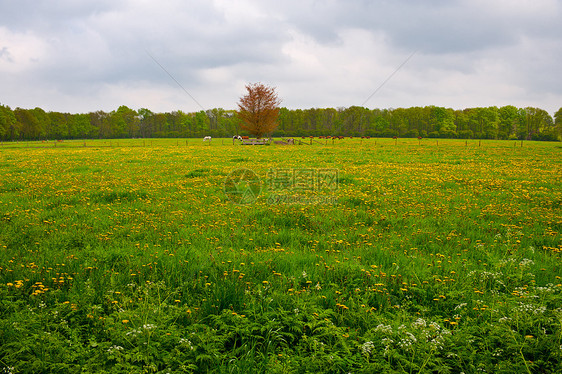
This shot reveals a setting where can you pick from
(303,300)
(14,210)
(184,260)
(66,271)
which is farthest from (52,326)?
(14,210)

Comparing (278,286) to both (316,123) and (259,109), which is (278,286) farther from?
(316,123)

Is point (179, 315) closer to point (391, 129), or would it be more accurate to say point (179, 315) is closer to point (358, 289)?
point (358, 289)

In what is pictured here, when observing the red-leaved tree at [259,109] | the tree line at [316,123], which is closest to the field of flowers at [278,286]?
the red-leaved tree at [259,109]

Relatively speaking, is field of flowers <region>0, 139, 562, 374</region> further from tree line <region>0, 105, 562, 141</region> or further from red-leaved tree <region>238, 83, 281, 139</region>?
tree line <region>0, 105, 562, 141</region>

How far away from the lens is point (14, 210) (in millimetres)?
8797

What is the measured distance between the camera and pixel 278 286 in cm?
484

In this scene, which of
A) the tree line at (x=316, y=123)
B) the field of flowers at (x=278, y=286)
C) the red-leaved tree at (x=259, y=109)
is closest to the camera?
the field of flowers at (x=278, y=286)

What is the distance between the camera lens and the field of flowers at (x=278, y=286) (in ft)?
10.8

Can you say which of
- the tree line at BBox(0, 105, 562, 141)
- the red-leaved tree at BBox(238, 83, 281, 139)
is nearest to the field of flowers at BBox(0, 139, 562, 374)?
the red-leaved tree at BBox(238, 83, 281, 139)

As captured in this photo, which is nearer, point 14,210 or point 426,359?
point 426,359

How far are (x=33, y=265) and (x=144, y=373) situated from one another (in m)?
3.41

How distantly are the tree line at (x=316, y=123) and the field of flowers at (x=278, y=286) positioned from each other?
104 m

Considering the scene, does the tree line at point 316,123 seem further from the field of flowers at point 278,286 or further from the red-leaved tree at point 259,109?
the field of flowers at point 278,286

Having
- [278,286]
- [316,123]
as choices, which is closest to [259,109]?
[278,286]
